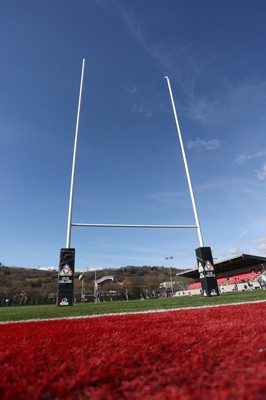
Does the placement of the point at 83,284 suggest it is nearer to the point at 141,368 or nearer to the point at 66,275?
the point at 66,275

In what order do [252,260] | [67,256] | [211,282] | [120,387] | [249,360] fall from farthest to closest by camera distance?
[252,260], [211,282], [67,256], [249,360], [120,387]

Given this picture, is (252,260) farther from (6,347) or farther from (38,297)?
(6,347)

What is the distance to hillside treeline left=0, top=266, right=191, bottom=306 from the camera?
29.4 metres

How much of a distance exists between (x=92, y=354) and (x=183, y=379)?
63cm

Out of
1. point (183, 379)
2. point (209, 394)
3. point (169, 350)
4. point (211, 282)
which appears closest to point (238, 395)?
point (209, 394)

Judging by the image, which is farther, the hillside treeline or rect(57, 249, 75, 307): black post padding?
the hillside treeline

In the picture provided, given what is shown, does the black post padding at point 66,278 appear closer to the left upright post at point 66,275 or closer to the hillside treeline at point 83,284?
the left upright post at point 66,275

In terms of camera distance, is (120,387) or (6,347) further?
(6,347)

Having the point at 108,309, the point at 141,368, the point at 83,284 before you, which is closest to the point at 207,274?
the point at 108,309

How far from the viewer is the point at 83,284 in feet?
156

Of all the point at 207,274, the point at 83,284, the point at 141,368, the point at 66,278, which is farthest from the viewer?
the point at 83,284

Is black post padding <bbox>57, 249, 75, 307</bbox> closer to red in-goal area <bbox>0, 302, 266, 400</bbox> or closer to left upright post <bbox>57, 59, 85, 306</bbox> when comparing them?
left upright post <bbox>57, 59, 85, 306</bbox>

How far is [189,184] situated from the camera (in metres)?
11.2

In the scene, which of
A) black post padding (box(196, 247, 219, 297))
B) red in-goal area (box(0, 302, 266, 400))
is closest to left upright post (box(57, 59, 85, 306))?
black post padding (box(196, 247, 219, 297))
